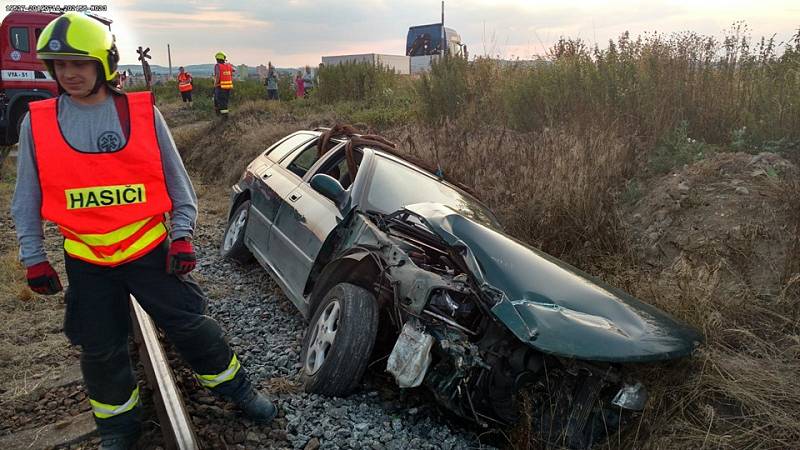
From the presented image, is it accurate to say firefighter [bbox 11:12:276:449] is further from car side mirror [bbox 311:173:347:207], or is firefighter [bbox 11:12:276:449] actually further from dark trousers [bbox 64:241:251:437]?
car side mirror [bbox 311:173:347:207]

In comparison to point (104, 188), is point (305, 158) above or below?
below

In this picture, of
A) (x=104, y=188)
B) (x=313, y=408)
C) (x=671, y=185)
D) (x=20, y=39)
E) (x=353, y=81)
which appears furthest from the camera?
(x=353, y=81)

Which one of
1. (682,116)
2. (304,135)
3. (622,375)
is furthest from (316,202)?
(682,116)

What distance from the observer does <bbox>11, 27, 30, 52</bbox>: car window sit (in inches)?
441

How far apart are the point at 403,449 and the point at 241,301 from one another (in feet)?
8.76

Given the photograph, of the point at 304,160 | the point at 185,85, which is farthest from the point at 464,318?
the point at 185,85

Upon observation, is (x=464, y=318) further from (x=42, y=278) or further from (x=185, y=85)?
(x=185, y=85)

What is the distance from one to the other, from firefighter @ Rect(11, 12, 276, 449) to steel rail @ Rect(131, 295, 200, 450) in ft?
0.52

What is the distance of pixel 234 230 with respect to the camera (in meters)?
6.06

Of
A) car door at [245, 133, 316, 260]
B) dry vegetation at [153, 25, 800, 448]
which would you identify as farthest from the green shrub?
car door at [245, 133, 316, 260]

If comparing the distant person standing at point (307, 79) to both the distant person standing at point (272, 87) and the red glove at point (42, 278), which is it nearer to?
the distant person standing at point (272, 87)

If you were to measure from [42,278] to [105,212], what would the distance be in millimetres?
418

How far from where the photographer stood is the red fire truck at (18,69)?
11172 millimetres

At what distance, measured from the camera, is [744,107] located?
20.7ft
